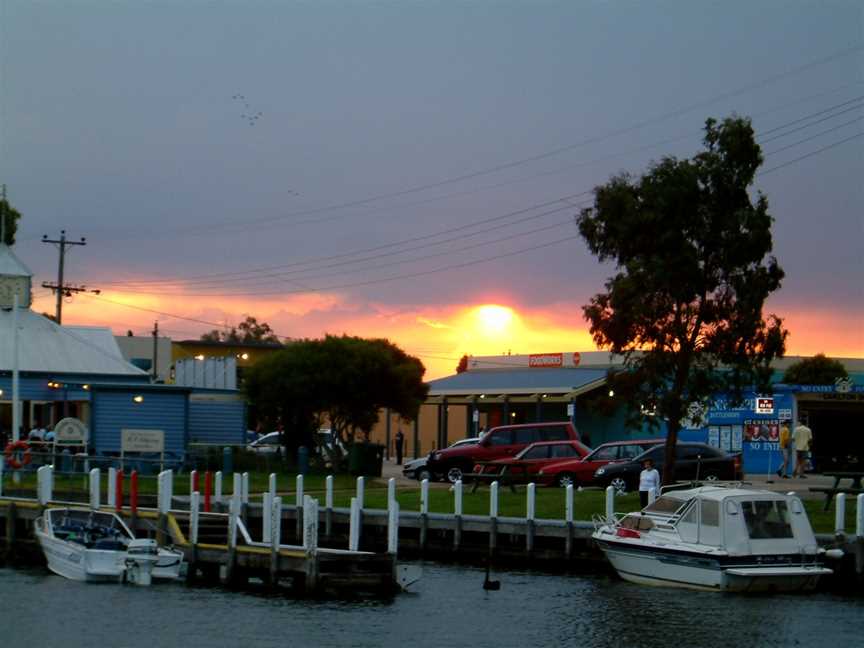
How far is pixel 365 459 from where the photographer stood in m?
47.8

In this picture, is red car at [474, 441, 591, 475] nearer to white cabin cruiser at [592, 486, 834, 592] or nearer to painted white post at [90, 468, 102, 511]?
painted white post at [90, 468, 102, 511]

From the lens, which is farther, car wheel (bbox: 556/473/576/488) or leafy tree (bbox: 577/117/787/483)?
car wheel (bbox: 556/473/576/488)

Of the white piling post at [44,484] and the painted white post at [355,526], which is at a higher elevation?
the white piling post at [44,484]

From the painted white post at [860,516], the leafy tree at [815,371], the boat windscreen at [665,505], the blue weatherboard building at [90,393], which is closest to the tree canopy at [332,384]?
the blue weatherboard building at [90,393]

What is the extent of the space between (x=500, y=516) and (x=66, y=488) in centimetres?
1122

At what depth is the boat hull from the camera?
1021 inches

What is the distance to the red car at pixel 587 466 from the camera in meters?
38.8

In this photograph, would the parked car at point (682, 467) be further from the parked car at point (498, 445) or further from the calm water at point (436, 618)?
the calm water at point (436, 618)

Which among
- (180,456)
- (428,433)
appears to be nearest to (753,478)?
(180,456)

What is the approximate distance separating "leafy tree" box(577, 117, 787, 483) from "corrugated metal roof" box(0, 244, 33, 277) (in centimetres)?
2809

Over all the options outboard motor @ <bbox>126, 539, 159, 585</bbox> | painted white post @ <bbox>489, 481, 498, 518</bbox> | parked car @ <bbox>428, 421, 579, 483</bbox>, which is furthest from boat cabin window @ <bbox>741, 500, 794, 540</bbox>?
parked car @ <bbox>428, 421, 579, 483</bbox>

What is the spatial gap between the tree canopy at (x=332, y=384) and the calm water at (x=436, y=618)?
2224 cm

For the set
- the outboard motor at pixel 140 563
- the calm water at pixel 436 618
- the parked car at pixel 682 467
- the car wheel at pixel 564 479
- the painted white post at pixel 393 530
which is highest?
the parked car at pixel 682 467

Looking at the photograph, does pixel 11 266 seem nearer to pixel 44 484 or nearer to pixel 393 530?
pixel 44 484
